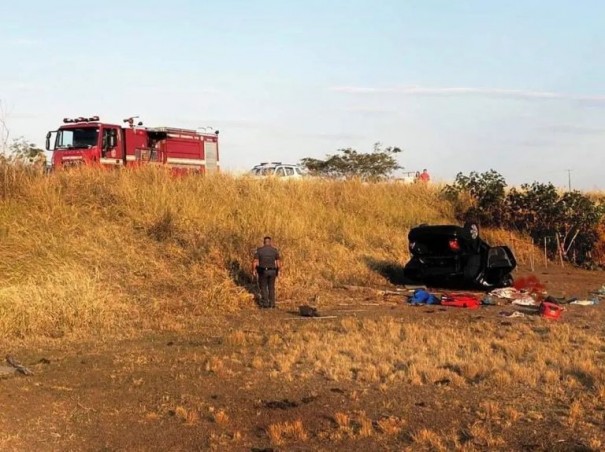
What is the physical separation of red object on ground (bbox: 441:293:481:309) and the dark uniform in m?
3.48

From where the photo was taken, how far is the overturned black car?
52.0 ft

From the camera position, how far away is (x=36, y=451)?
5.62 metres

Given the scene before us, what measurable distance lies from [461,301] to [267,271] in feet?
12.9

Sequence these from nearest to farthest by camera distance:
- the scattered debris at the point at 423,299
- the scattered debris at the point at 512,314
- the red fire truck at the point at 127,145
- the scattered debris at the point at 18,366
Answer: the scattered debris at the point at 18,366
the scattered debris at the point at 512,314
the scattered debris at the point at 423,299
the red fire truck at the point at 127,145

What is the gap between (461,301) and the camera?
45.3 ft

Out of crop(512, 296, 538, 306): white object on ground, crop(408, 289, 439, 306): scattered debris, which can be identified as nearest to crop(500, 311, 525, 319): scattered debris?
crop(512, 296, 538, 306): white object on ground

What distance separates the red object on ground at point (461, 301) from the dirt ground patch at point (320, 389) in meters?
2.34

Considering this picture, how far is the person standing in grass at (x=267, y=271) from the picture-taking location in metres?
13.3

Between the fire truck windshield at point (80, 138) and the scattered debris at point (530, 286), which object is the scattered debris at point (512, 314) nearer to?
the scattered debris at point (530, 286)

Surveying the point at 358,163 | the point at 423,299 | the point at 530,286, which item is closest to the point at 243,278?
the point at 423,299

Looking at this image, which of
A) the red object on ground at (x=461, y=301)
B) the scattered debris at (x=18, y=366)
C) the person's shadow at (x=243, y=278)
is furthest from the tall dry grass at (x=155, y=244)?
the red object on ground at (x=461, y=301)

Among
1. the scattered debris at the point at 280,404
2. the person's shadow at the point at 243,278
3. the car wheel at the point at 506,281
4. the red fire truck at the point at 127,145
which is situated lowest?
the scattered debris at the point at 280,404

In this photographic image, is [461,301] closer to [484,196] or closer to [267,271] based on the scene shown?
[267,271]

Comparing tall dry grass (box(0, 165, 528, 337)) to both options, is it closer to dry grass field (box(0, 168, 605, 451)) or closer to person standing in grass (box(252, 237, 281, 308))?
dry grass field (box(0, 168, 605, 451))
